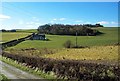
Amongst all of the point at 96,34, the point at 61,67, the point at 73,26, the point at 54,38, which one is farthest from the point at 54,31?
the point at 61,67

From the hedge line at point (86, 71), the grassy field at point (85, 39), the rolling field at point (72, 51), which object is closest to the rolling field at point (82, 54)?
the rolling field at point (72, 51)

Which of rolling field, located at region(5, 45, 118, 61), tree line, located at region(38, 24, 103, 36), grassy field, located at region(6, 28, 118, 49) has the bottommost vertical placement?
grassy field, located at region(6, 28, 118, 49)

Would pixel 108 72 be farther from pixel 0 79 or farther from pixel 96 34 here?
pixel 96 34

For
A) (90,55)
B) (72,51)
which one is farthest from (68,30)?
(90,55)

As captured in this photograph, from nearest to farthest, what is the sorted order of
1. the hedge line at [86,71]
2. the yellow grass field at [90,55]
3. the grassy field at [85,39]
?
the hedge line at [86,71], the yellow grass field at [90,55], the grassy field at [85,39]

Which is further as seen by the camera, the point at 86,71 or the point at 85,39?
the point at 85,39

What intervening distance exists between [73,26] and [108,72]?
7445cm

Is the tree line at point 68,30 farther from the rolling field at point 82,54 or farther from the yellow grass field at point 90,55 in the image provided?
the yellow grass field at point 90,55

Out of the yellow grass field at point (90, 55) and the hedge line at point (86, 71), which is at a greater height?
the hedge line at point (86, 71)

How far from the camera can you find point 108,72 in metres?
15.8

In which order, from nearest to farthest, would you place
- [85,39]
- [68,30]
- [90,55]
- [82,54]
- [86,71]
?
[86,71] → [90,55] → [82,54] → [85,39] → [68,30]

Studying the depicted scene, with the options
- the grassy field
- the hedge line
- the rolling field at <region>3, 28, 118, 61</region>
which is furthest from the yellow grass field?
the grassy field

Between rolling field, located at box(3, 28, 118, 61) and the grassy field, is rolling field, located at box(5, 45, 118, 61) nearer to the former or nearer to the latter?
rolling field, located at box(3, 28, 118, 61)

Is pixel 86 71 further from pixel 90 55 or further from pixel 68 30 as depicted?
pixel 68 30
